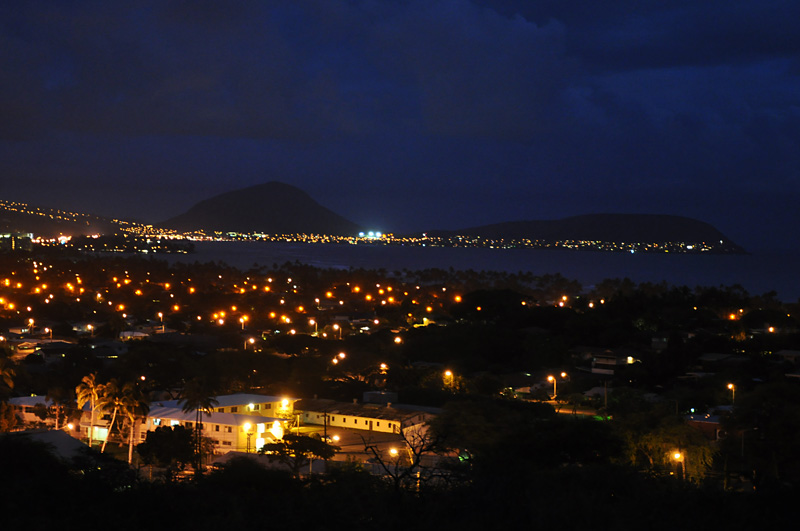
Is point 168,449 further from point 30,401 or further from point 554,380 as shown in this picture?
point 554,380

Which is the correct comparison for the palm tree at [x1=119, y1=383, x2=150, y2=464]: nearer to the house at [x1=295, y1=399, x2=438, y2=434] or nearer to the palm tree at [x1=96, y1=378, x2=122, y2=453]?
the palm tree at [x1=96, y1=378, x2=122, y2=453]

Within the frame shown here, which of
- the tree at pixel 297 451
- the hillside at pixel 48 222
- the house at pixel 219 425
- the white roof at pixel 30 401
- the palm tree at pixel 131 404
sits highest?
the hillside at pixel 48 222

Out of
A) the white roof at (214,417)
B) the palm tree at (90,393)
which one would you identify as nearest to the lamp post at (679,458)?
the white roof at (214,417)

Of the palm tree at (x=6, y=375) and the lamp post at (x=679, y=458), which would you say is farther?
the palm tree at (x=6, y=375)

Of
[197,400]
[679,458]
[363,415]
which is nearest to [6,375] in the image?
[197,400]

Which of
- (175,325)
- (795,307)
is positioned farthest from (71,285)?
(795,307)

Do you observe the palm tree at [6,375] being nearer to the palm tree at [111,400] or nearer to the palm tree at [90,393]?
the palm tree at [90,393]

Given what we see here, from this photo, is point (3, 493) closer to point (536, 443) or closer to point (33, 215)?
point (536, 443)

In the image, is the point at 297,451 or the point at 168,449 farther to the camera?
the point at 168,449

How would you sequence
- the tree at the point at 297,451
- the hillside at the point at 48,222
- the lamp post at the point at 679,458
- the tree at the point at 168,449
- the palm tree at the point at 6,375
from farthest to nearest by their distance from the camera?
the hillside at the point at 48,222 < the palm tree at the point at 6,375 < the tree at the point at 168,449 < the lamp post at the point at 679,458 < the tree at the point at 297,451
